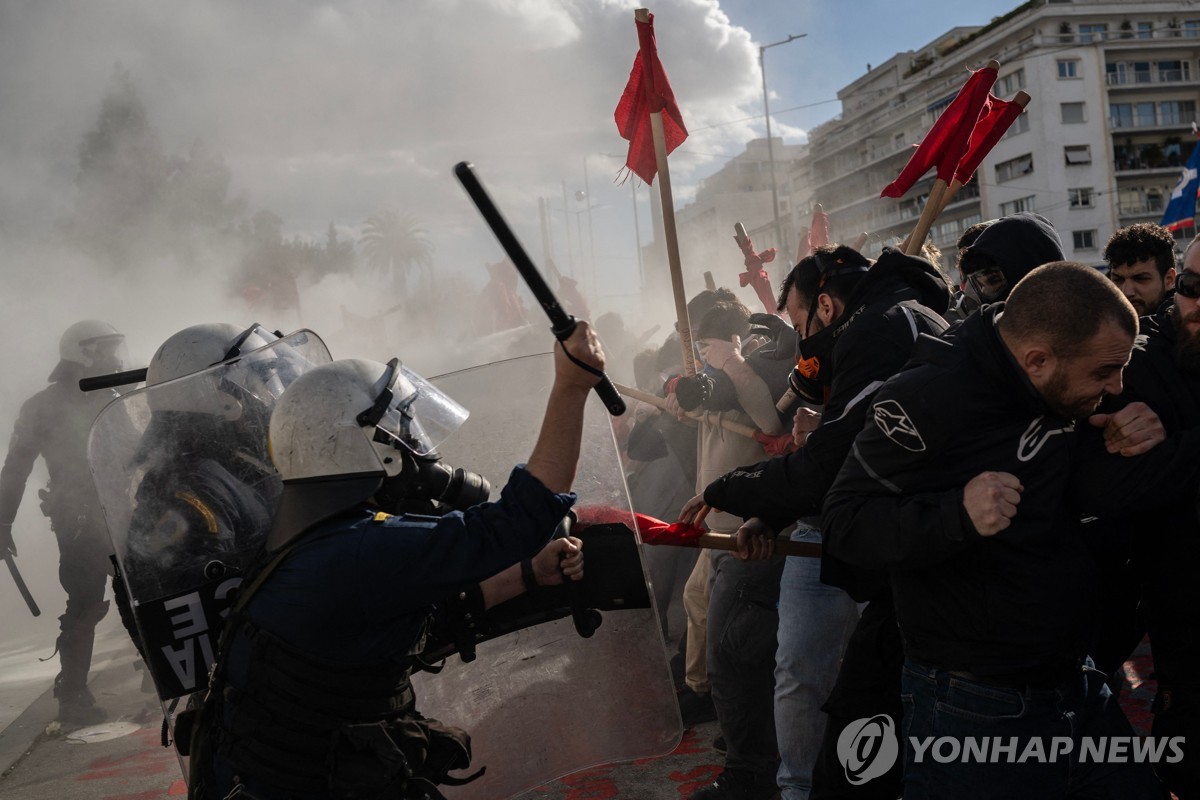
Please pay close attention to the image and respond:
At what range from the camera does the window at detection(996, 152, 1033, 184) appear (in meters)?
49.6

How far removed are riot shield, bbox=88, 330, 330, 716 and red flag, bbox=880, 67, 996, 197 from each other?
108 inches

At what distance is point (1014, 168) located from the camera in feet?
166

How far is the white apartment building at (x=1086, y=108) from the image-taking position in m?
49.2

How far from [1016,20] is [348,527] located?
191 feet

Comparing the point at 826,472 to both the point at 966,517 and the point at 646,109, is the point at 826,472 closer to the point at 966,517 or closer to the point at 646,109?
the point at 966,517

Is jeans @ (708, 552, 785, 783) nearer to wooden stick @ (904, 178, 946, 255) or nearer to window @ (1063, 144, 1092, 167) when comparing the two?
wooden stick @ (904, 178, 946, 255)

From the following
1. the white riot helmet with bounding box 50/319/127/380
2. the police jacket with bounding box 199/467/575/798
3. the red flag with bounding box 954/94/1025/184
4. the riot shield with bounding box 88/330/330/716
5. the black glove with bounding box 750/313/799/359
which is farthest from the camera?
the white riot helmet with bounding box 50/319/127/380

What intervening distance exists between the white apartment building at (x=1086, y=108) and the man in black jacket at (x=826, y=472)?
151 feet

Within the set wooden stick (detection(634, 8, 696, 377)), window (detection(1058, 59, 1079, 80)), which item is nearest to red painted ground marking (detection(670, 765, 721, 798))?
wooden stick (detection(634, 8, 696, 377))

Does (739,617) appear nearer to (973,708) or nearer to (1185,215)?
(973,708)

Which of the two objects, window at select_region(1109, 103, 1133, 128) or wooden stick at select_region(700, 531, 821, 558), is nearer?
wooden stick at select_region(700, 531, 821, 558)

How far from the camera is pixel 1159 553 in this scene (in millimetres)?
2422

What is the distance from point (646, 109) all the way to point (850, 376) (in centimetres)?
207

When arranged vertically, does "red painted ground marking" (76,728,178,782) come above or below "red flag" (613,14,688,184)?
below
